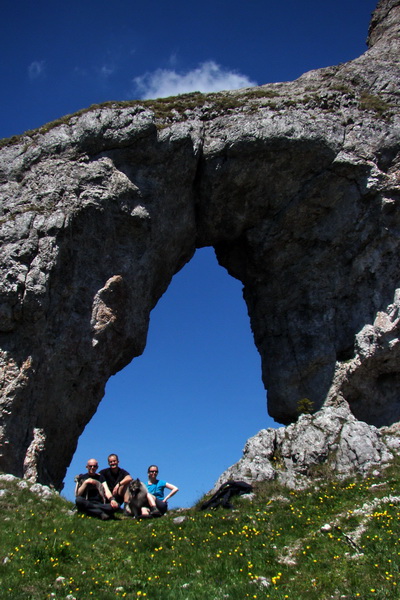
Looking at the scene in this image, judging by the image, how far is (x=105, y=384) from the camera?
24.8 m

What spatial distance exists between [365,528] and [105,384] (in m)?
14.5

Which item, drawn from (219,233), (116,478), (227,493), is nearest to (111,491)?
(116,478)

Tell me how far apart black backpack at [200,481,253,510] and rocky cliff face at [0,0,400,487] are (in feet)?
23.9

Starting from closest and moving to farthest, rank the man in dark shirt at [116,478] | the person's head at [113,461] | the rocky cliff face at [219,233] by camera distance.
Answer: the man in dark shirt at [116,478] < the person's head at [113,461] < the rocky cliff face at [219,233]

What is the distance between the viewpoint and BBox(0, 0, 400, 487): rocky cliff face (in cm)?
2283

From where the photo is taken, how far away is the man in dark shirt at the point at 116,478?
1650cm

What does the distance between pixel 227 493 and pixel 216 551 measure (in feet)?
15.8

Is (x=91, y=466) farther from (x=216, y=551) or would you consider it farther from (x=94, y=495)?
(x=216, y=551)

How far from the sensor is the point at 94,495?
52.8 feet

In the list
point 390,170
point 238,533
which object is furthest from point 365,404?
point 238,533

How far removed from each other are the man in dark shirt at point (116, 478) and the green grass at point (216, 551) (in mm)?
1122

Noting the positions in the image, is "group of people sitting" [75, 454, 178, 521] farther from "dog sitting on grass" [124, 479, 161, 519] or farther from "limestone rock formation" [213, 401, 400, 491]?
"limestone rock formation" [213, 401, 400, 491]

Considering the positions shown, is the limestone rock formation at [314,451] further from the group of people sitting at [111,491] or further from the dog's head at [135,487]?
the dog's head at [135,487]

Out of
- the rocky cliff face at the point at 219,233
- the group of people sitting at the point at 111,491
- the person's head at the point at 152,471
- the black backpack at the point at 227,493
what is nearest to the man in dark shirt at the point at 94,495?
the group of people sitting at the point at 111,491
